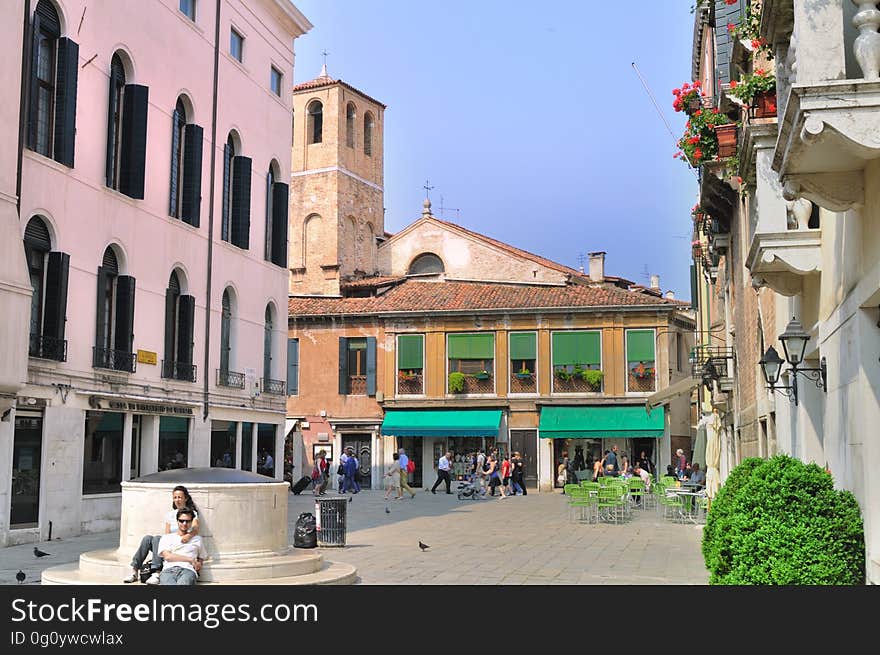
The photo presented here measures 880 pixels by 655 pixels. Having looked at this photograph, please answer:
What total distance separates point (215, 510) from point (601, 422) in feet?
95.5

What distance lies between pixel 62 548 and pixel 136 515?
278 inches

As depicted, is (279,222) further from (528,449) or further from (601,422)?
(601,422)

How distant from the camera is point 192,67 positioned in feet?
78.0

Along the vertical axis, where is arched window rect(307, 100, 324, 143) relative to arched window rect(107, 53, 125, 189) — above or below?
above

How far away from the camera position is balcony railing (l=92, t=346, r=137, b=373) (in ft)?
63.9

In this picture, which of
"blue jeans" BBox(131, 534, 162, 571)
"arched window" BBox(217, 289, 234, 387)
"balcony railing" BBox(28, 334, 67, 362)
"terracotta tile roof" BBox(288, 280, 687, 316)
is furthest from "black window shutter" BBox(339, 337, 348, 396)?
"blue jeans" BBox(131, 534, 162, 571)

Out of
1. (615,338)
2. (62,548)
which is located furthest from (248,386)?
(615,338)

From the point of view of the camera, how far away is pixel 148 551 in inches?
389

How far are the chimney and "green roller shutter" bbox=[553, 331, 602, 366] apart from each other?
21.3 ft

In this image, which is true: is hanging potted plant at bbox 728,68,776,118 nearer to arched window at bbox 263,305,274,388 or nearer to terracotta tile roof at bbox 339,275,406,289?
arched window at bbox 263,305,274,388

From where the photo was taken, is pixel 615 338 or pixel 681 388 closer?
pixel 681 388

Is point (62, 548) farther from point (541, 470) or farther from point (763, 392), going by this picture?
point (541, 470)

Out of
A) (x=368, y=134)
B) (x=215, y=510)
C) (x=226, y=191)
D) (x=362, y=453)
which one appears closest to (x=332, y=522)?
(x=215, y=510)

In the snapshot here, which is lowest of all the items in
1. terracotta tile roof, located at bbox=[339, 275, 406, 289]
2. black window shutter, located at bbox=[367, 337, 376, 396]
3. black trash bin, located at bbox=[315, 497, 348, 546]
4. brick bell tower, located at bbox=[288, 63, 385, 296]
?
black trash bin, located at bbox=[315, 497, 348, 546]
